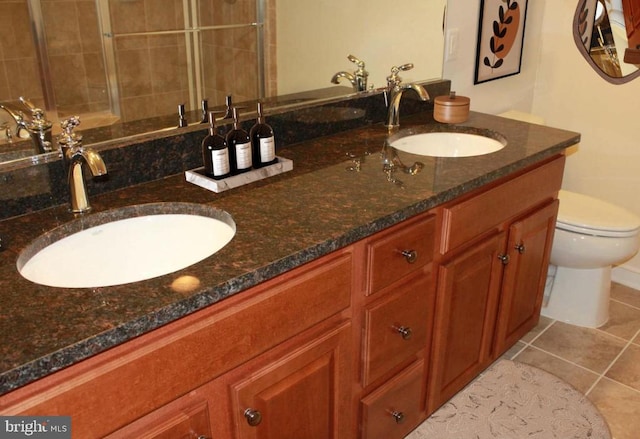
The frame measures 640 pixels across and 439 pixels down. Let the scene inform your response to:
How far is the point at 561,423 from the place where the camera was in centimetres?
201

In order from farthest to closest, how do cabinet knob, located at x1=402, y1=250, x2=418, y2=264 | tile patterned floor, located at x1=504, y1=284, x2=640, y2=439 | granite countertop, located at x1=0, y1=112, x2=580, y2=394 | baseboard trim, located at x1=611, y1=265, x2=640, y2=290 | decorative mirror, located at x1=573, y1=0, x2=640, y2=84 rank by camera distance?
baseboard trim, located at x1=611, y1=265, x2=640, y2=290 → decorative mirror, located at x1=573, y1=0, x2=640, y2=84 → tile patterned floor, located at x1=504, y1=284, x2=640, y2=439 → cabinet knob, located at x1=402, y1=250, x2=418, y2=264 → granite countertop, located at x1=0, y1=112, x2=580, y2=394

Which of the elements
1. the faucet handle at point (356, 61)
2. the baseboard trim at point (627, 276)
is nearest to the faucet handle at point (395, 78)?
the faucet handle at point (356, 61)

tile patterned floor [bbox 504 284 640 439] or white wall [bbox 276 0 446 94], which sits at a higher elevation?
white wall [bbox 276 0 446 94]

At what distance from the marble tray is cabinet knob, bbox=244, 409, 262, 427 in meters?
0.55

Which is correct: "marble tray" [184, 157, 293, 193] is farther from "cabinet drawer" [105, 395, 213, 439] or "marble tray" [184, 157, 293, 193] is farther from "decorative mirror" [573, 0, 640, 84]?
"decorative mirror" [573, 0, 640, 84]

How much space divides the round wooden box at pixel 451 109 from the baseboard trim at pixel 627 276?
1.29 meters

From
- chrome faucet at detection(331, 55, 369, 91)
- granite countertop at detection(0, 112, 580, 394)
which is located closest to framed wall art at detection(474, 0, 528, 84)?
granite countertop at detection(0, 112, 580, 394)

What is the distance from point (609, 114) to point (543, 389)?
4.29ft

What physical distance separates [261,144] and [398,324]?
0.60 m

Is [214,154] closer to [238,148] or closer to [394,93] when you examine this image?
[238,148]

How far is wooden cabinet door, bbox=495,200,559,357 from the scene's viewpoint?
2.02 metres

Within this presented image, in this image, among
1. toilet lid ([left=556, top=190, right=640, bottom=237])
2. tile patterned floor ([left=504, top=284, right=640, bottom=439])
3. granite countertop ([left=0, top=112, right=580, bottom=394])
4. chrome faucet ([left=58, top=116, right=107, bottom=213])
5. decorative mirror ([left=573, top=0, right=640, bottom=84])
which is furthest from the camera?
decorative mirror ([left=573, top=0, right=640, bottom=84])

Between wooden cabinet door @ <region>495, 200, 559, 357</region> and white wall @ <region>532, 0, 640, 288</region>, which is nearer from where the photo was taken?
Answer: wooden cabinet door @ <region>495, 200, 559, 357</region>

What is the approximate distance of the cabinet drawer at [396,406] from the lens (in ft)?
5.31
